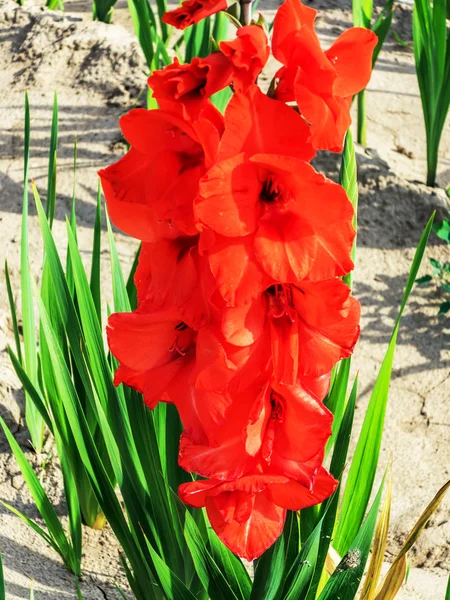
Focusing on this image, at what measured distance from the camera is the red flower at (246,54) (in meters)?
0.70

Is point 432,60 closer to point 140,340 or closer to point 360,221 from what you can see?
point 360,221

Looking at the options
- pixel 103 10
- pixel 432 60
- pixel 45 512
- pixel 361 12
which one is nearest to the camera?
pixel 45 512

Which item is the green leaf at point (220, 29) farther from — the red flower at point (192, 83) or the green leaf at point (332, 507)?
the red flower at point (192, 83)

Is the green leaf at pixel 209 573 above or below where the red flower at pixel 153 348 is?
below

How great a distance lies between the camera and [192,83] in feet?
2.33

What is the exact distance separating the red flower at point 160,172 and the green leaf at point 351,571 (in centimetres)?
A: 47

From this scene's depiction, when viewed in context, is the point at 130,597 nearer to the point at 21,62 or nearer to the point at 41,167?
the point at 41,167

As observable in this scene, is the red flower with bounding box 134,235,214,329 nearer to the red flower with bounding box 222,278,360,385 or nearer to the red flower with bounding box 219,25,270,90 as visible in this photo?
the red flower with bounding box 222,278,360,385

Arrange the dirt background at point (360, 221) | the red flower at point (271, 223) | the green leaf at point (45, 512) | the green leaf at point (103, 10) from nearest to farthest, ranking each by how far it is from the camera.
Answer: the red flower at point (271, 223)
the green leaf at point (45, 512)
the dirt background at point (360, 221)
the green leaf at point (103, 10)

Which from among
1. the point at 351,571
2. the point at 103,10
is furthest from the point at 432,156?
the point at 351,571

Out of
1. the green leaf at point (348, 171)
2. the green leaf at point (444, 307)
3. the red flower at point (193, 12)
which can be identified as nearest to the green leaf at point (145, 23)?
the green leaf at point (444, 307)

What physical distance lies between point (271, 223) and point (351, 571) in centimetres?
48

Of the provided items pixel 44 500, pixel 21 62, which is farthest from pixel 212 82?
pixel 21 62

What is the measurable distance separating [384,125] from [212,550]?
2.29 m
